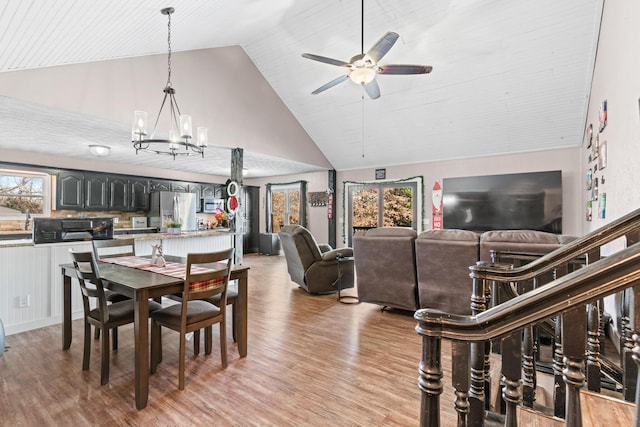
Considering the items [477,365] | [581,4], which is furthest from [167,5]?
[581,4]

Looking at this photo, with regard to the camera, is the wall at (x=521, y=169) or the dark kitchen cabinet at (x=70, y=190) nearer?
the wall at (x=521, y=169)

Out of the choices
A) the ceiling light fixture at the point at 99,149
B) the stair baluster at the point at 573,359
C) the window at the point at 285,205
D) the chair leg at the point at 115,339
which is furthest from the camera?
the window at the point at 285,205

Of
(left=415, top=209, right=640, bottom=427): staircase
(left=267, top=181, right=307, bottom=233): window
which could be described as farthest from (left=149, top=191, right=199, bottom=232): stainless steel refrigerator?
(left=415, top=209, right=640, bottom=427): staircase

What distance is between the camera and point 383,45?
308 cm

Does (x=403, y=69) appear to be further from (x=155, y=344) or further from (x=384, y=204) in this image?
(x=384, y=204)

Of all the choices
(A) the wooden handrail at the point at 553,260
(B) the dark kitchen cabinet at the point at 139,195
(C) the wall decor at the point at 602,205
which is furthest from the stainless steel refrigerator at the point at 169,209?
(C) the wall decor at the point at 602,205

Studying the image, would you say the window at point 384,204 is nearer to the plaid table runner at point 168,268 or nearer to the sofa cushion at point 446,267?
the sofa cushion at point 446,267

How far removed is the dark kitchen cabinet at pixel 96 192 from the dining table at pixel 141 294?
439 centimetres

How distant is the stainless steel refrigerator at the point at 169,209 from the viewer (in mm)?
7125

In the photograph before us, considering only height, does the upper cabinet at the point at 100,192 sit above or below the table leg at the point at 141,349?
above

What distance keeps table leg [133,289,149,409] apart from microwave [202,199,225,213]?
261 inches

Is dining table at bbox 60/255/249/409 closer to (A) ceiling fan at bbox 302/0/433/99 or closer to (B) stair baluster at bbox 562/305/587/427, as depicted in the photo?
(B) stair baluster at bbox 562/305/587/427

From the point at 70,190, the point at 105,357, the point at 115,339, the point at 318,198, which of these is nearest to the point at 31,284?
the point at 115,339

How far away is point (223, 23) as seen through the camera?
13.2ft
